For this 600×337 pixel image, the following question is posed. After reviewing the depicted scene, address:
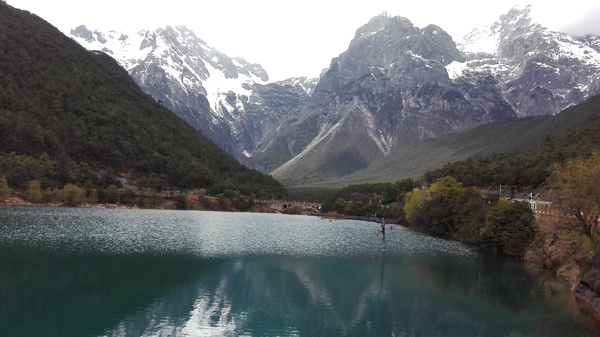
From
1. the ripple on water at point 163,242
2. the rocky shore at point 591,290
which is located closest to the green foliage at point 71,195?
the ripple on water at point 163,242

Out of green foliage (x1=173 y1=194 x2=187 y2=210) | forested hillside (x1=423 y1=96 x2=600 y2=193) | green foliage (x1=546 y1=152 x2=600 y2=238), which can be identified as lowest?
green foliage (x1=173 y1=194 x2=187 y2=210)

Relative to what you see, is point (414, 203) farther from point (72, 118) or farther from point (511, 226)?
point (72, 118)

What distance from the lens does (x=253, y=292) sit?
38.0m

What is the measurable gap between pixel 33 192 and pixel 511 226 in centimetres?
11099

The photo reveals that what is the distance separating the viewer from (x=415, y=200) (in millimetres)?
139250

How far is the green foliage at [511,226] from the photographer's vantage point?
6906cm

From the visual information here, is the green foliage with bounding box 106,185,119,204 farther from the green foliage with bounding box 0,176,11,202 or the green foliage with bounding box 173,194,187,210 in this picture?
the green foliage with bounding box 0,176,11,202

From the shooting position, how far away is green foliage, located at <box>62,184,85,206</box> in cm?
12044

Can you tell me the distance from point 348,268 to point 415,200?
300ft

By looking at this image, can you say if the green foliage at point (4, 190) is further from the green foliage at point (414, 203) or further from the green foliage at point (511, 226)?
the green foliage at point (511, 226)

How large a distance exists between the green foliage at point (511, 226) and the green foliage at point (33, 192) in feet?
350

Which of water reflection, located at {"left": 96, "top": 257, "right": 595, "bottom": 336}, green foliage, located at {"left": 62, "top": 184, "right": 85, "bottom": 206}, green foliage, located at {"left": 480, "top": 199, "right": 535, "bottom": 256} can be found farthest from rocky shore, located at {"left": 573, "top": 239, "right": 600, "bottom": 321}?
green foliage, located at {"left": 62, "top": 184, "right": 85, "bottom": 206}

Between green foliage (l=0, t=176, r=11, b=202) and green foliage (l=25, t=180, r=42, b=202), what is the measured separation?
14.2 feet

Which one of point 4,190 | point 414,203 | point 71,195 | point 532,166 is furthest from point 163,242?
point 532,166
